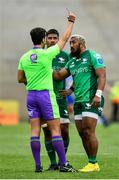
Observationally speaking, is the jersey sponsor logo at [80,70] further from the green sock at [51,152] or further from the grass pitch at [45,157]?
the grass pitch at [45,157]

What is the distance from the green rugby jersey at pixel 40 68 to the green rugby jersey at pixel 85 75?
658 millimetres

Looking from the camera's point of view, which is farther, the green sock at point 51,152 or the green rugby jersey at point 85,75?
the green sock at point 51,152

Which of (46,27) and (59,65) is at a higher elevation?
(59,65)

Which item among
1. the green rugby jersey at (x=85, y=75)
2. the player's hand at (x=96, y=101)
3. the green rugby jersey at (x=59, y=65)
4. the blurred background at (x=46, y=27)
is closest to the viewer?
the player's hand at (x=96, y=101)

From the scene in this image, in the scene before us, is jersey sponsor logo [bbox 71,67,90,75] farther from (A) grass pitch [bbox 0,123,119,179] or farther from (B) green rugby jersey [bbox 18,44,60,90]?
(A) grass pitch [bbox 0,123,119,179]

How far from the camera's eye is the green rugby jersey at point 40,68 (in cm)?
1156

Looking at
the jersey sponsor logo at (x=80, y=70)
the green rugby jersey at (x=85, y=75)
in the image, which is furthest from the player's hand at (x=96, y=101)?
the jersey sponsor logo at (x=80, y=70)

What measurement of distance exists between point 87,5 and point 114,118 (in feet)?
16.2

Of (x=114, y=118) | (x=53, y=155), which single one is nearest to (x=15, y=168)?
(x=53, y=155)

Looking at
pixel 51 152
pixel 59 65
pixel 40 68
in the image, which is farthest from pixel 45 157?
pixel 40 68

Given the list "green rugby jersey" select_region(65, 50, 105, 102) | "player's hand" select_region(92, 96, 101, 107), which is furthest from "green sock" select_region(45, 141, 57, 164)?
"player's hand" select_region(92, 96, 101, 107)

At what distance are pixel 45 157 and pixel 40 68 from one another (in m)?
3.80

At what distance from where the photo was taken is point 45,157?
15.0 metres

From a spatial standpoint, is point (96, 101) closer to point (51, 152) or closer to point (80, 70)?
point (80, 70)
